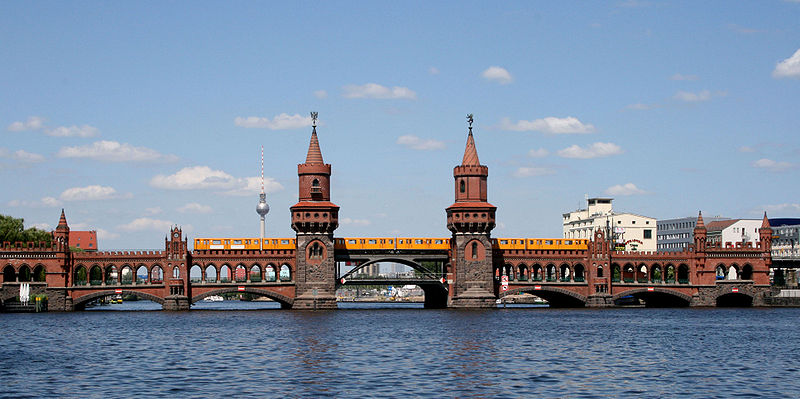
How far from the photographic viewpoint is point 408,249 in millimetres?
142000

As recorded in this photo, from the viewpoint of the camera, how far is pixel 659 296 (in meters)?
155

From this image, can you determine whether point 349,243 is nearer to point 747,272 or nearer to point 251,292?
point 251,292

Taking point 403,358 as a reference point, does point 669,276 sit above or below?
above

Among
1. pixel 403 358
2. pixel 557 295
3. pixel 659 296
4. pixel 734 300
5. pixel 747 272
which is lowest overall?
pixel 403 358

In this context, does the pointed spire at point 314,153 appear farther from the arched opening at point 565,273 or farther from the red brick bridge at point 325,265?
the arched opening at point 565,273

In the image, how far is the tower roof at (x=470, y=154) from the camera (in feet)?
461

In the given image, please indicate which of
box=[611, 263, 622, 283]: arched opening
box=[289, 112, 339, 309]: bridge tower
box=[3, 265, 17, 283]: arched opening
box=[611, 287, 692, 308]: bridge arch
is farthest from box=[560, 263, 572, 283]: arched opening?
box=[3, 265, 17, 283]: arched opening

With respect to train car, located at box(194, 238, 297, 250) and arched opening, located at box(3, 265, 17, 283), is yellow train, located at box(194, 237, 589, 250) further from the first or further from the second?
arched opening, located at box(3, 265, 17, 283)

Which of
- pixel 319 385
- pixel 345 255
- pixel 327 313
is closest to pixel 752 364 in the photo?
pixel 319 385

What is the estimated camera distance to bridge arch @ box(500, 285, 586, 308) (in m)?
142

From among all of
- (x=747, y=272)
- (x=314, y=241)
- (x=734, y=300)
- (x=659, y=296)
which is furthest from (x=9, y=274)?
(x=747, y=272)

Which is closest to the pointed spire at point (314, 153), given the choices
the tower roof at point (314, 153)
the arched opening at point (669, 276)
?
the tower roof at point (314, 153)

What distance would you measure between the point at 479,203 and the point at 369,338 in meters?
54.3

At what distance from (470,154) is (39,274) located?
62.4 m
